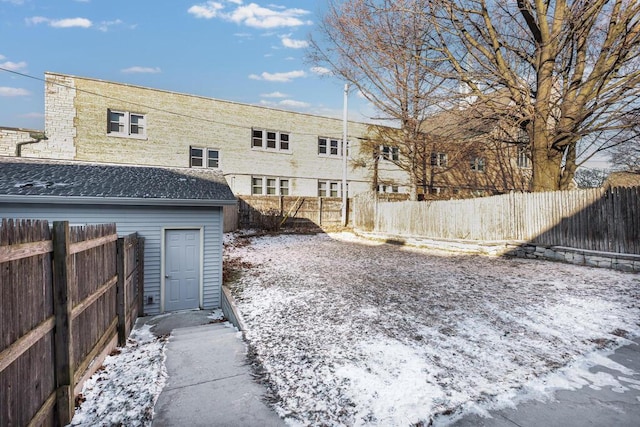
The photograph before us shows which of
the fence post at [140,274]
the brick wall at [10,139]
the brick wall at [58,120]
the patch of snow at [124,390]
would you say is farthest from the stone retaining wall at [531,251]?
the brick wall at [10,139]

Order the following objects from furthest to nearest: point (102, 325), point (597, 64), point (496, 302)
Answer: point (597, 64) < point (496, 302) < point (102, 325)

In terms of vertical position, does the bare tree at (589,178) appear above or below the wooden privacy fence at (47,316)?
above

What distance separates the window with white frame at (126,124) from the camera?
1713cm

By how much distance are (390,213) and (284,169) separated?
8056mm

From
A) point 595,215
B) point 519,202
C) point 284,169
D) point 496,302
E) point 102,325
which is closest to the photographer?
point 102,325

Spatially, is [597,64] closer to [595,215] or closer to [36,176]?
[595,215]

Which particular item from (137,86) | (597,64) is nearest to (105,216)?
(137,86)

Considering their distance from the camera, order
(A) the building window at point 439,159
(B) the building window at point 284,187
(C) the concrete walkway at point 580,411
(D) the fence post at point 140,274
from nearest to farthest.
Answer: (C) the concrete walkway at point 580,411 → (D) the fence post at point 140,274 → (B) the building window at point 284,187 → (A) the building window at point 439,159

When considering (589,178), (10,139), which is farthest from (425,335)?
(589,178)

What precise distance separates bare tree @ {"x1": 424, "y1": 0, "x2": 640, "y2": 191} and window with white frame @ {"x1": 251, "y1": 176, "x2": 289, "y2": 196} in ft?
40.8

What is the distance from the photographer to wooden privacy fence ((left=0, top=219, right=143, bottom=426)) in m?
2.14

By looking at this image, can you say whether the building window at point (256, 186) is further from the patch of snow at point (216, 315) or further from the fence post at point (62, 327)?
the fence post at point (62, 327)

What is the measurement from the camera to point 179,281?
25.6 feet

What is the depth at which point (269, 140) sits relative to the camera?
69.8ft
